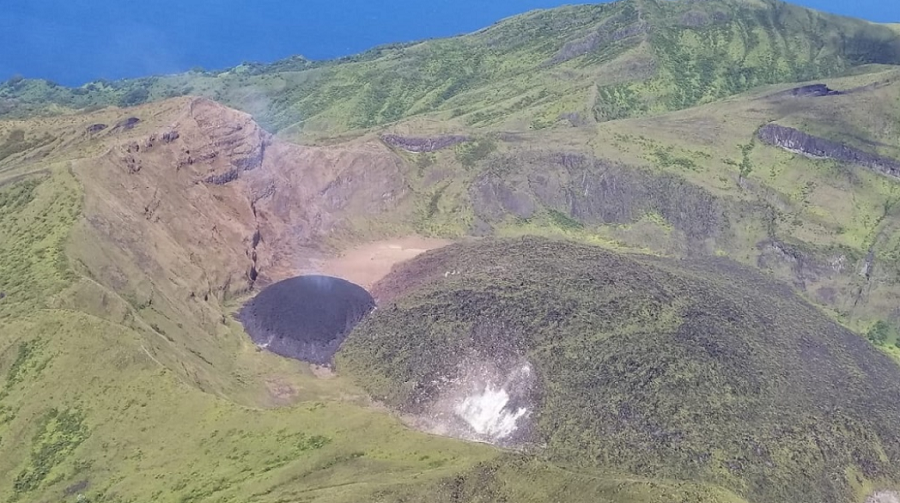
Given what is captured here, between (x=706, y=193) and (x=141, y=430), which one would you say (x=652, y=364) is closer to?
(x=141, y=430)

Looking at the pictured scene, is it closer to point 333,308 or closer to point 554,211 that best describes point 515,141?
point 554,211

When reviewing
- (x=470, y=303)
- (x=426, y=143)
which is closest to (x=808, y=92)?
(x=426, y=143)

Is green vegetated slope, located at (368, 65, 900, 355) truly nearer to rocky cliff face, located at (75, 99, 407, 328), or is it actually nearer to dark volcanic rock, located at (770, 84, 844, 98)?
dark volcanic rock, located at (770, 84, 844, 98)

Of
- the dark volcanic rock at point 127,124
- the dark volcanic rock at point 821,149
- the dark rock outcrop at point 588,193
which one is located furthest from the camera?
the dark volcanic rock at point 821,149

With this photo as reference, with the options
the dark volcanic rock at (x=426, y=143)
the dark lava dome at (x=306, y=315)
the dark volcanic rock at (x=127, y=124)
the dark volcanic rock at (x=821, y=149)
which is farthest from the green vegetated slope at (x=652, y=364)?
the dark volcanic rock at (x=127, y=124)

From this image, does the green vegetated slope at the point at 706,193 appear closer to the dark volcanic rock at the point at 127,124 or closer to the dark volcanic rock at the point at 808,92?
the dark volcanic rock at the point at 808,92
